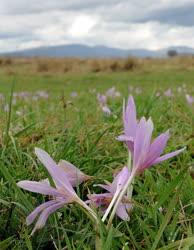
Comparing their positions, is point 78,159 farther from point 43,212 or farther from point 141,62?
point 141,62

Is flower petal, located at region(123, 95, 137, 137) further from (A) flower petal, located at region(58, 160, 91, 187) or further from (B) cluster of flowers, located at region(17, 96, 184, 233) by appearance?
(A) flower petal, located at region(58, 160, 91, 187)

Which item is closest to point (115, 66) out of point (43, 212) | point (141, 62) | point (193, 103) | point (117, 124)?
point (141, 62)

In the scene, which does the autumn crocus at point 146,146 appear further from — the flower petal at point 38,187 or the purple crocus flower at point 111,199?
the flower petal at point 38,187

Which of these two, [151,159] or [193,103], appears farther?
[193,103]

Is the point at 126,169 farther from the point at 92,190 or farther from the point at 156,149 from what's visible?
the point at 92,190

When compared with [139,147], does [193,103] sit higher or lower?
lower

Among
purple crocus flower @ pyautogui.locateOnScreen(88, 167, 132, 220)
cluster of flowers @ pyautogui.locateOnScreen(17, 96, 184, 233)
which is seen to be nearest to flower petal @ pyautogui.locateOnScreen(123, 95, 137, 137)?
cluster of flowers @ pyautogui.locateOnScreen(17, 96, 184, 233)

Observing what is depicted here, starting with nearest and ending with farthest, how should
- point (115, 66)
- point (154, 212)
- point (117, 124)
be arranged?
point (154, 212) < point (117, 124) < point (115, 66)
